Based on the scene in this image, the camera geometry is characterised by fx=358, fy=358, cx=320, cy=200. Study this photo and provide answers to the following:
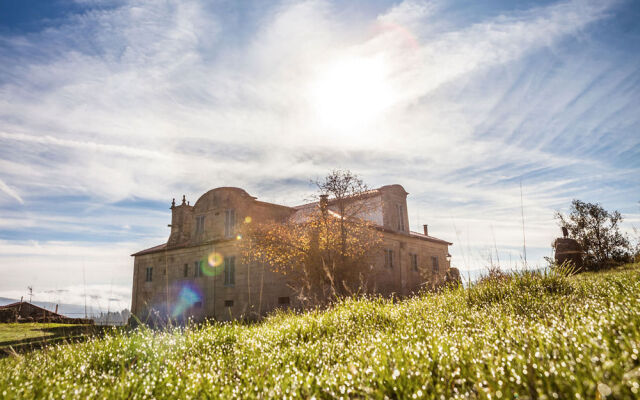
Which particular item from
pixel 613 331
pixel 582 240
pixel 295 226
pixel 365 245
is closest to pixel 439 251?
pixel 582 240

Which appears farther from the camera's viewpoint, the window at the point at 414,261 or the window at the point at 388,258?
the window at the point at 414,261

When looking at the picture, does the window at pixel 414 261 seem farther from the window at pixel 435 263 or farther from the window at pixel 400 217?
the window at pixel 435 263

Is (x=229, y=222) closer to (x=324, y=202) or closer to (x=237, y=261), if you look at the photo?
(x=237, y=261)

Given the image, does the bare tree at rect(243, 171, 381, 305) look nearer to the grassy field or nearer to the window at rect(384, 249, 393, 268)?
the window at rect(384, 249, 393, 268)

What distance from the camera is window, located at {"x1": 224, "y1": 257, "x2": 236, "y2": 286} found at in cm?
2443

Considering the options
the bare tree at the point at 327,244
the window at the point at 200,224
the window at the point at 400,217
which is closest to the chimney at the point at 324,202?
the bare tree at the point at 327,244

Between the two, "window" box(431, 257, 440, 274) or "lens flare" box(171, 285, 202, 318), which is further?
"window" box(431, 257, 440, 274)

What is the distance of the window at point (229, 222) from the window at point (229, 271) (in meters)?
1.86

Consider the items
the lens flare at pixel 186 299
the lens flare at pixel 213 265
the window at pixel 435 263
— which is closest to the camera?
the lens flare at pixel 213 265

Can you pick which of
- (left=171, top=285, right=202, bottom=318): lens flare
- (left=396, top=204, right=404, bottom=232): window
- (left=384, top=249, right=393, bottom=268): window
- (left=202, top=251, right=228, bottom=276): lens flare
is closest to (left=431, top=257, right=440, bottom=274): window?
(left=396, top=204, right=404, bottom=232): window

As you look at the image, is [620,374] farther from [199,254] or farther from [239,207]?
[199,254]

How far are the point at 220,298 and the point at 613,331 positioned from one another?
24.2m

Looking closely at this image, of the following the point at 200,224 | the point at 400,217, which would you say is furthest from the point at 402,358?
Result: the point at 200,224

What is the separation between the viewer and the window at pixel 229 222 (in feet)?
84.7
